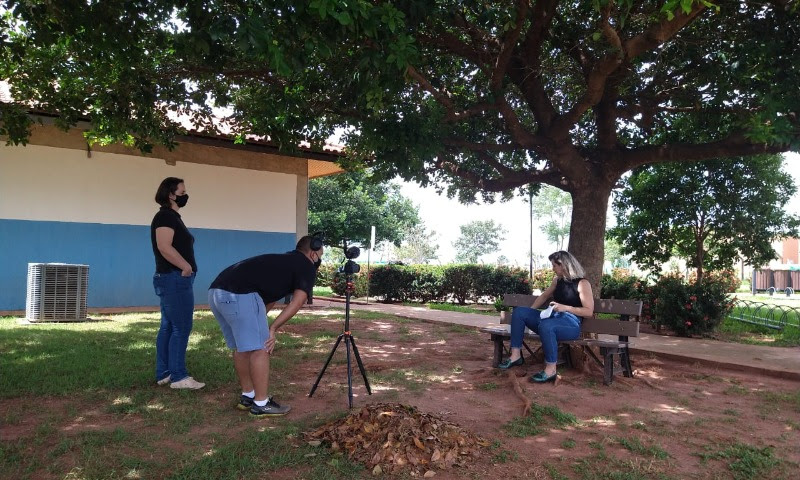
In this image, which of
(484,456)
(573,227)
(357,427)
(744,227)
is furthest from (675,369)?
(744,227)

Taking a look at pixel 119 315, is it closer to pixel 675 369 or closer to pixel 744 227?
pixel 675 369

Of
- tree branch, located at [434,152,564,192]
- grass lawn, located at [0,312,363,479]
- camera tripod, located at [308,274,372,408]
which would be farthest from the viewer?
tree branch, located at [434,152,564,192]

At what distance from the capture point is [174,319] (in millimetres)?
4891

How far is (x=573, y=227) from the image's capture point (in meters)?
7.54

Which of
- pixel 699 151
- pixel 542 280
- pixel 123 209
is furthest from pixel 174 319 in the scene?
pixel 542 280

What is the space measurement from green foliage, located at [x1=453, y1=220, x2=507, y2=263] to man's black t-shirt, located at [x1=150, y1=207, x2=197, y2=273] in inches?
→ 3185

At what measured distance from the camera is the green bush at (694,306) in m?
9.41

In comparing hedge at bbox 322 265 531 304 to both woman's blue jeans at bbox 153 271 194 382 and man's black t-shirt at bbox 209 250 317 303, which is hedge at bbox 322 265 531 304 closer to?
woman's blue jeans at bbox 153 271 194 382

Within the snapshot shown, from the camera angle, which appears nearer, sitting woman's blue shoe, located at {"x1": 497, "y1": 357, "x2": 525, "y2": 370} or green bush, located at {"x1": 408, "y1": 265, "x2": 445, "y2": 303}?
sitting woman's blue shoe, located at {"x1": 497, "y1": 357, "x2": 525, "y2": 370}

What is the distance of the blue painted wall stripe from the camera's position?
10258 mm

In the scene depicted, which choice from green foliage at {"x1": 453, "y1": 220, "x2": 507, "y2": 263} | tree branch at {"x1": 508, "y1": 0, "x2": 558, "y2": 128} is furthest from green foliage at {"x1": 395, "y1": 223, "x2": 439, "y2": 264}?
tree branch at {"x1": 508, "y1": 0, "x2": 558, "y2": 128}

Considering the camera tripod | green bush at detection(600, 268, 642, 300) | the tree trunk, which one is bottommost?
the camera tripod

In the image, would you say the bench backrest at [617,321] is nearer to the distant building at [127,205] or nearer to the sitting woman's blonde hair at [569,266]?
the sitting woman's blonde hair at [569,266]

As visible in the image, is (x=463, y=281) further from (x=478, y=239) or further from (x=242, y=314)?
(x=478, y=239)
